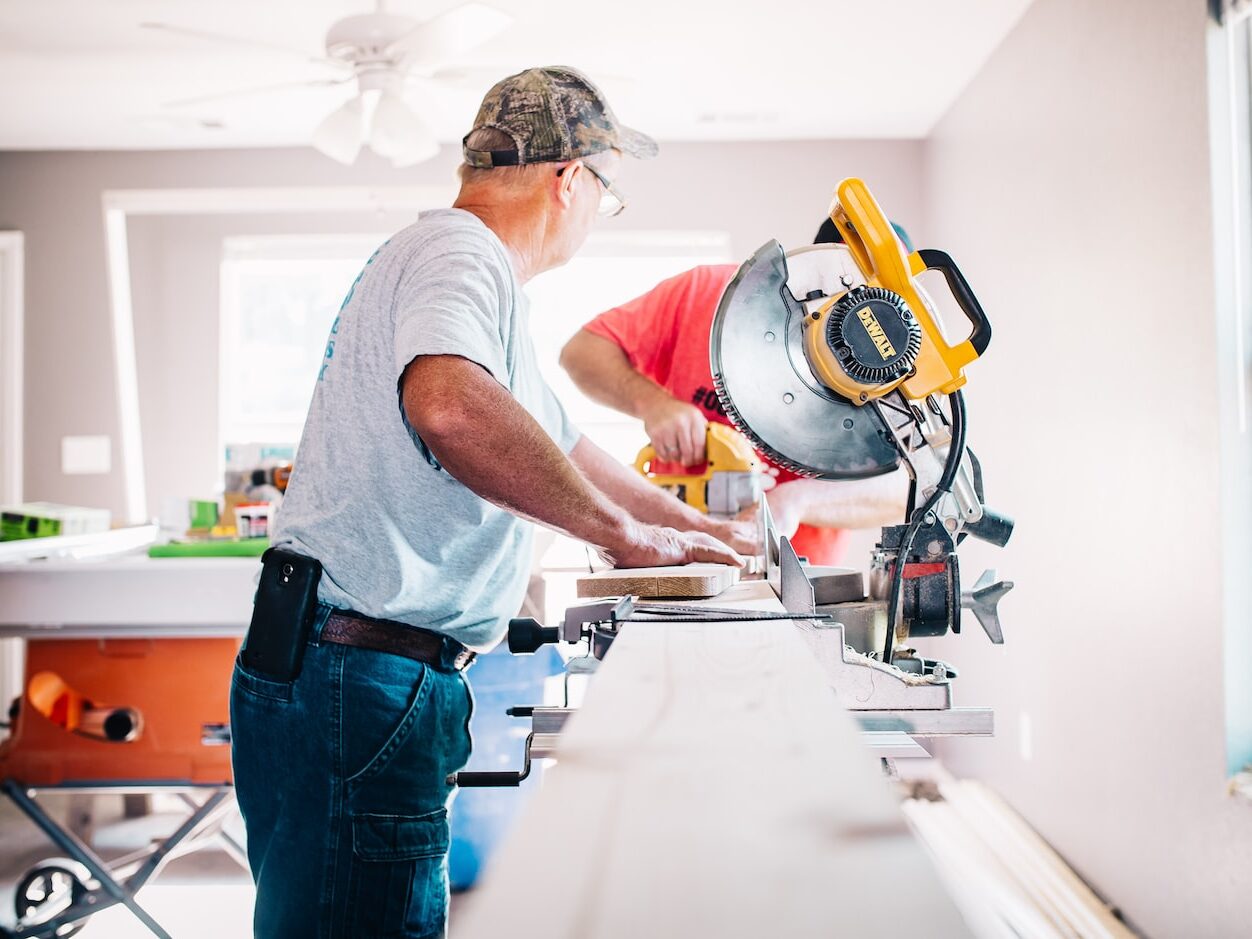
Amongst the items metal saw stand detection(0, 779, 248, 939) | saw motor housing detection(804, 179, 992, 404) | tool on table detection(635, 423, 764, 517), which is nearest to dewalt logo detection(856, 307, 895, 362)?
saw motor housing detection(804, 179, 992, 404)

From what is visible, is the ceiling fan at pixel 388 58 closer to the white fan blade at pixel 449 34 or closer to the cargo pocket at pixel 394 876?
the white fan blade at pixel 449 34

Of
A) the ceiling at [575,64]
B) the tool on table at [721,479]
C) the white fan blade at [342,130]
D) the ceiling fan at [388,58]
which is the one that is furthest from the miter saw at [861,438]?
the white fan blade at [342,130]

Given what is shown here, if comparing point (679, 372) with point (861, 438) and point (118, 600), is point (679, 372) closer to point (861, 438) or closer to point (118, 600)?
point (861, 438)

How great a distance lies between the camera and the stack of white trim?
8.50 feet

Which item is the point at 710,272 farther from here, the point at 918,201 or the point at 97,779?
the point at 918,201

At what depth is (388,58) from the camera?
2998 millimetres

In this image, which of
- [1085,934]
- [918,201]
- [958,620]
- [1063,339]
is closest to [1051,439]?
[1063,339]

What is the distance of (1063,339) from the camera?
119 inches

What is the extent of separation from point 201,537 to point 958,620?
95.7 inches

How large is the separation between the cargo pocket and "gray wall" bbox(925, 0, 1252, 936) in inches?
66.3

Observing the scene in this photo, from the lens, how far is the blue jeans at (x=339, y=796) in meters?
1.18

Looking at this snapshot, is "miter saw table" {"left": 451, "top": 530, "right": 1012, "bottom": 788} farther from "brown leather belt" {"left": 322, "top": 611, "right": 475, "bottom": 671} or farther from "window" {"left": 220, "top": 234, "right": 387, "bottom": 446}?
"window" {"left": 220, "top": 234, "right": 387, "bottom": 446}

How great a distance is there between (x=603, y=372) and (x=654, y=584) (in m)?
1.25

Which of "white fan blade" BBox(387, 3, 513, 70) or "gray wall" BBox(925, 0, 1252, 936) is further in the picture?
"white fan blade" BBox(387, 3, 513, 70)
